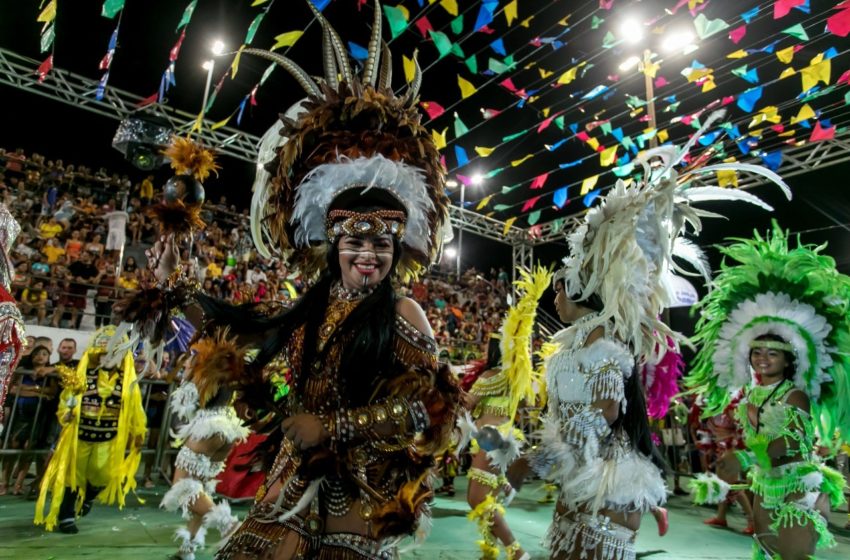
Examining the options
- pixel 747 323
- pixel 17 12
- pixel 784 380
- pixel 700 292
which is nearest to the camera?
pixel 784 380

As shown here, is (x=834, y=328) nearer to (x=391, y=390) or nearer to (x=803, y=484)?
(x=803, y=484)

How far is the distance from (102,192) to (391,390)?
13018 mm

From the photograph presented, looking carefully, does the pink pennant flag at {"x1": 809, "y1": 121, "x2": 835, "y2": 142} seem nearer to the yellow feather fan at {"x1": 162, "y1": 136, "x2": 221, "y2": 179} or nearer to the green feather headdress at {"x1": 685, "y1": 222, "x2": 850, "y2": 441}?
the green feather headdress at {"x1": 685, "y1": 222, "x2": 850, "y2": 441}

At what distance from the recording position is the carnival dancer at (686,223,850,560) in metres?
3.47

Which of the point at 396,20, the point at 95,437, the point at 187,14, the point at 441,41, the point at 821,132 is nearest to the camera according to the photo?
the point at 187,14

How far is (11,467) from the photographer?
6.75 meters

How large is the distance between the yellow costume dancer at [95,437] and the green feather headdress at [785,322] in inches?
221

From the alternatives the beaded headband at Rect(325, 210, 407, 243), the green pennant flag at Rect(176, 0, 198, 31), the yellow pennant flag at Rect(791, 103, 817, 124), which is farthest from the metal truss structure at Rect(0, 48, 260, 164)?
the yellow pennant flag at Rect(791, 103, 817, 124)

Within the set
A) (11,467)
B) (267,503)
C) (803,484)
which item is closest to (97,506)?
(11,467)

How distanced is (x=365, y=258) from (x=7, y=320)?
216 centimetres

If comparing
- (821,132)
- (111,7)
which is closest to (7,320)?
(111,7)

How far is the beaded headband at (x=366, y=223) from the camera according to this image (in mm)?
2051

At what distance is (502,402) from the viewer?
5.32 meters

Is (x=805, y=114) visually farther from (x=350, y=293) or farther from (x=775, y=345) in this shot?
(x=350, y=293)
